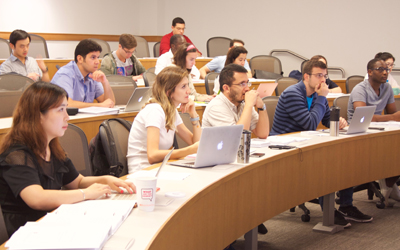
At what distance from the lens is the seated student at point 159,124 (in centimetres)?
227

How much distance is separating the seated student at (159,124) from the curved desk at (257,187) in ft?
0.89

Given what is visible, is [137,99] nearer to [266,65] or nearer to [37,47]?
[37,47]

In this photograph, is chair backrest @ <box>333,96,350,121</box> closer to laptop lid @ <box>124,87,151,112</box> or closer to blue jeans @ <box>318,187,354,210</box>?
blue jeans @ <box>318,187,354,210</box>

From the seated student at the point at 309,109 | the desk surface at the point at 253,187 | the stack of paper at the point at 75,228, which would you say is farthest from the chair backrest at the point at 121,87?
the stack of paper at the point at 75,228

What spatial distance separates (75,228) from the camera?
3.77ft

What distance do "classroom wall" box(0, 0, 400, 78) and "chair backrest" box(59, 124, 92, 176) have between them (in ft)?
19.7

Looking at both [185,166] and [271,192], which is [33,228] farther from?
[271,192]

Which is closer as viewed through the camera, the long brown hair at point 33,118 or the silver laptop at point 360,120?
the long brown hair at point 33,118

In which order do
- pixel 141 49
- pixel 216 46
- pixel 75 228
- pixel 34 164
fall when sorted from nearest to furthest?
pixel 75 228
pixel 34 164
pixel 141 49
pixel 216 46

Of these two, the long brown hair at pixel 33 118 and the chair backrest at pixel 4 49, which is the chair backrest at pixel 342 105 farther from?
the chair backrest at pixel 4 49

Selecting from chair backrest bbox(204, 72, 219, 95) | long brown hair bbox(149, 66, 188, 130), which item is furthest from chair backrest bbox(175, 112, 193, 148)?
chair backrest bbox(204, 72, 219, 95)

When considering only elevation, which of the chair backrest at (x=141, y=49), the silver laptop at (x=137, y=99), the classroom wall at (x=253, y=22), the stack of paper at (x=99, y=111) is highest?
the classroom wall at (x=253, y=22)

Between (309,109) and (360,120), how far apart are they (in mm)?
454

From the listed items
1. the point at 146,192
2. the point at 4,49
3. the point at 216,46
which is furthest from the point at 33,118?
the point at 216,46
